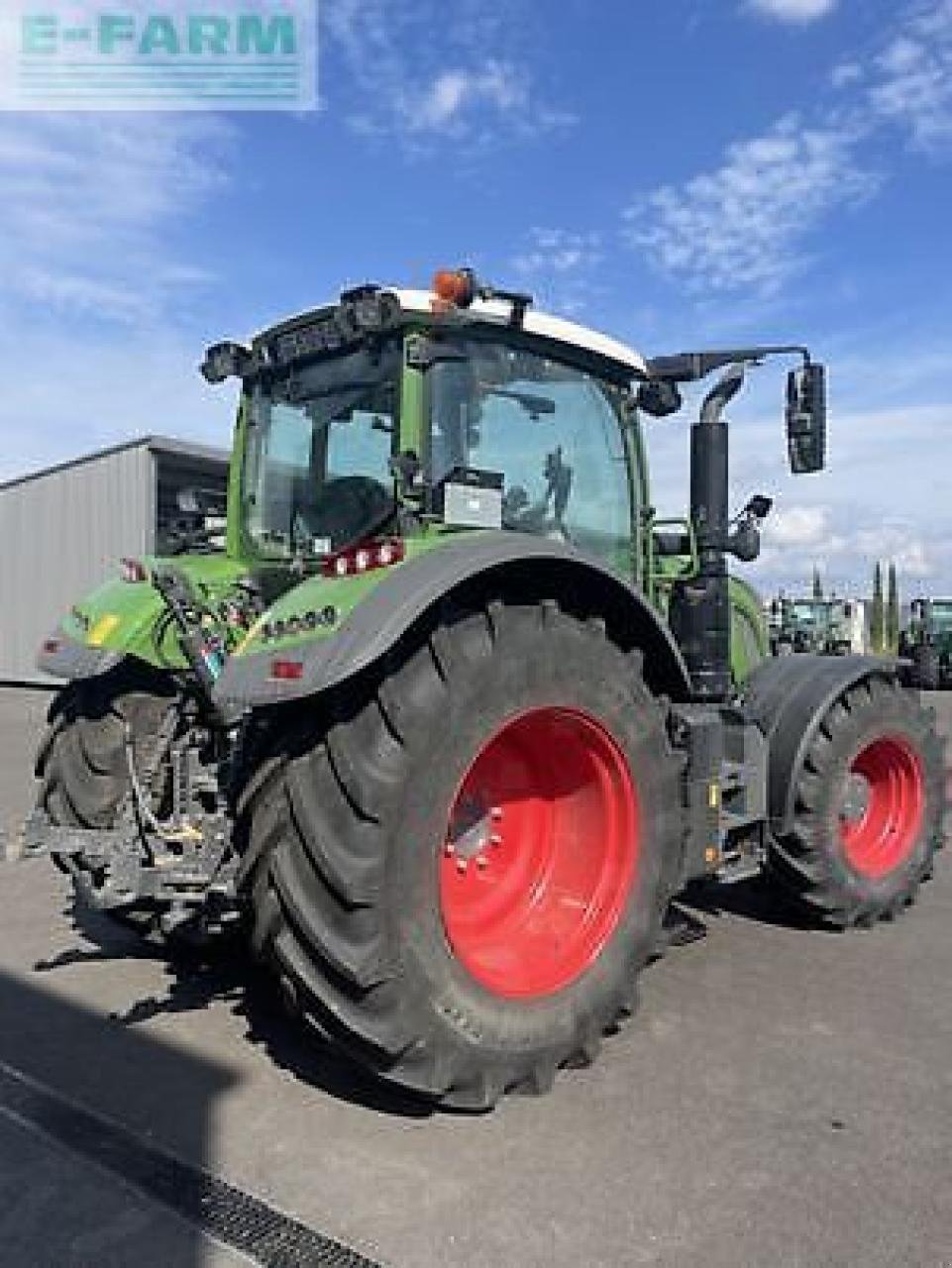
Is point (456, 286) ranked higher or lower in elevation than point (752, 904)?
higher

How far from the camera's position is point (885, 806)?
18.1 feet

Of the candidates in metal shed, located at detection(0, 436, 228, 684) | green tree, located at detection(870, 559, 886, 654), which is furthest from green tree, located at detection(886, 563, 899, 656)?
metal shed, located at detection(0, 436, 228, 684)

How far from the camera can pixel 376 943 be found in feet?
9.52

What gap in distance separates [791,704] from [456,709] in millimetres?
2379

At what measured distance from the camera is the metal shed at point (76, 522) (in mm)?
19625

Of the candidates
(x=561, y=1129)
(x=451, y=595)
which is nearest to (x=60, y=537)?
(x=451, y=595)

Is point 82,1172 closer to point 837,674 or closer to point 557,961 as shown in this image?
point 557,961

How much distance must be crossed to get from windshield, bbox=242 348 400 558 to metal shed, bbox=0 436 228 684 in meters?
13.7

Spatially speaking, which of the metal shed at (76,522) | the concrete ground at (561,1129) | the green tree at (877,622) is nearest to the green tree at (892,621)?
the green tree at (877,622)

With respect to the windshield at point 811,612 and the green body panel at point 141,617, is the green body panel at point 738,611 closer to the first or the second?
the green body panel at point 141,617

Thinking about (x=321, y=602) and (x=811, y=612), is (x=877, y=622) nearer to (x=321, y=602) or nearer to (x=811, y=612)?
(x=811, y=612)

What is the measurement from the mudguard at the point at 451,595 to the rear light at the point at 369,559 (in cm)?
6

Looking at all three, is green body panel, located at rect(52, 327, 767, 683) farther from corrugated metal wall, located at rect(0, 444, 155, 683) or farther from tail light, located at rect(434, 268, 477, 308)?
corrugated metal wall, located at rect(0, 444, 155, 683)

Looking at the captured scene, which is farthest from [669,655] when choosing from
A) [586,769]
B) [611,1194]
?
[611,1194]
